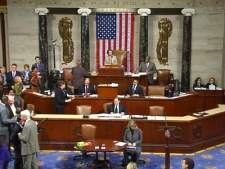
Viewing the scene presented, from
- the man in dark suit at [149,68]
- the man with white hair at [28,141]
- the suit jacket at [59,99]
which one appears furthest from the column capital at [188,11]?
the man with white hair at [28,141]

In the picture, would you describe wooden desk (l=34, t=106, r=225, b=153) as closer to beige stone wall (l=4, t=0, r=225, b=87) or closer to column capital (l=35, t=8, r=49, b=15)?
beige stone wall (l=4, t=0, r=225, b=87)

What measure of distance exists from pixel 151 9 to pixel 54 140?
9.03 meters

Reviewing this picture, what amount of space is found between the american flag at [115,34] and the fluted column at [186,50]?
7.79 ft

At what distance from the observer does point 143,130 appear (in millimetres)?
10727

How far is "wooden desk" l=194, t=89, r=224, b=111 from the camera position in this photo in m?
15.0

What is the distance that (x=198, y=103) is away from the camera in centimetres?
1495

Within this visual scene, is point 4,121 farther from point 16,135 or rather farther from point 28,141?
point 28,141

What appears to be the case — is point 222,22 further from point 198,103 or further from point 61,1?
point 61,1

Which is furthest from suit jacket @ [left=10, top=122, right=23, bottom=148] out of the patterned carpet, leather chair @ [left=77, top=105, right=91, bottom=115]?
leather chair @ [left=77, top=105, right=91, bottom=115]

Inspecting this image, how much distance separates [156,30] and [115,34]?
1996 millimetres

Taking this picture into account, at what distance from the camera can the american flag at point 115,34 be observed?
1754cm

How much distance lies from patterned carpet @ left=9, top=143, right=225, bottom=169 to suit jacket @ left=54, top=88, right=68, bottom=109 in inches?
82.3

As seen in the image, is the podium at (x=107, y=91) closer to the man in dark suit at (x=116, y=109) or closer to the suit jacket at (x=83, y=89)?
the suit jacket at (x=83, y=89)

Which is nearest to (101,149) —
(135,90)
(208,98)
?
(135,90)
